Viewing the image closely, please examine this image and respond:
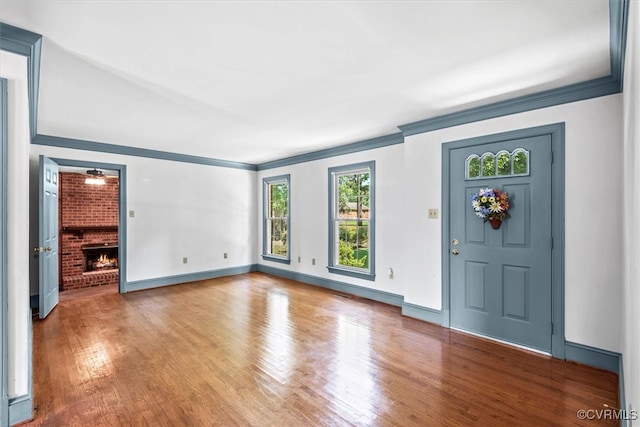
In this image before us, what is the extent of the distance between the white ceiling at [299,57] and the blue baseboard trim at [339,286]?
258 cm

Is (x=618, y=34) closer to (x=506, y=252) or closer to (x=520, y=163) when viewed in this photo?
(x=520, y=163)

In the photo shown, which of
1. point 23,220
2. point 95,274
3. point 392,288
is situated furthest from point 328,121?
point 95,274

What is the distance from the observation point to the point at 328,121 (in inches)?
157

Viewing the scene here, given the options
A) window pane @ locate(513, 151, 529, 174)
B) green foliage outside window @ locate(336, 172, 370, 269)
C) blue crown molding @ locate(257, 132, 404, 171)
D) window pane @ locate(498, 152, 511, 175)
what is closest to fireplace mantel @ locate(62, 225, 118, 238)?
blue crown molding @ locate(257, 132, 404, 171)

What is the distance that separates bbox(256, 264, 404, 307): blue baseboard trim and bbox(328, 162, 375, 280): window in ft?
0.71

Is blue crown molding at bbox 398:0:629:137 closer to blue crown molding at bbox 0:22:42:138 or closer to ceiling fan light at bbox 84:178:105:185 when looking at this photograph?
blue crown molding at bbox 0:22:42:138

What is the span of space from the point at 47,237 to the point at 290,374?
393cm

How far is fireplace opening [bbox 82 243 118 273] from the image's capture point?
22.4 feet

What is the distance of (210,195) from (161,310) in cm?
281

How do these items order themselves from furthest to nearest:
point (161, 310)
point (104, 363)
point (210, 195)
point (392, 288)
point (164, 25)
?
1. point (210, 195)
2. point (392, 288)
3. point (161, 310)
4. point (104, 363)
5. point (164, 25)

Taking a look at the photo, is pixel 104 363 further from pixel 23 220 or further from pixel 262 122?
pixel 262 122

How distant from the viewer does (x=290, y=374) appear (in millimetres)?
2633

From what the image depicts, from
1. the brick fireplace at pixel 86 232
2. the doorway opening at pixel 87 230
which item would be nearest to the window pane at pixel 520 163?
the doorway opening at pixel 87 230
